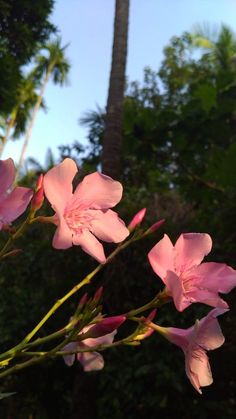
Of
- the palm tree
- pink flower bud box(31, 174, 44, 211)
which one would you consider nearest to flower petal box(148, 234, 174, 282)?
pink flower bud box(31, 174, 44, 211)

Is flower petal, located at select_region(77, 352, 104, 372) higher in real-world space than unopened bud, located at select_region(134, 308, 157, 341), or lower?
lower

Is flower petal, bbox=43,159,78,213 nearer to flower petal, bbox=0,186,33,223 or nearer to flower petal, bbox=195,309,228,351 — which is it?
flower petal, bbox=0,186,33,223

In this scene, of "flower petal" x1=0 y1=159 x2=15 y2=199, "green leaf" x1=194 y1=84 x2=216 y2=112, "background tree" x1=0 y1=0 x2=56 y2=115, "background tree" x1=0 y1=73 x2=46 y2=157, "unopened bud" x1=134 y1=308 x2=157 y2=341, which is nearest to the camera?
"flower petal" x1=0 y1=159 x2=15 y2=199

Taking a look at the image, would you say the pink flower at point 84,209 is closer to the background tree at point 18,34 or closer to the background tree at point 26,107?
the background tree at point 18,34

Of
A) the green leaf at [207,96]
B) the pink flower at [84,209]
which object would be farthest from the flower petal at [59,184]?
the green leaf at [207,96]

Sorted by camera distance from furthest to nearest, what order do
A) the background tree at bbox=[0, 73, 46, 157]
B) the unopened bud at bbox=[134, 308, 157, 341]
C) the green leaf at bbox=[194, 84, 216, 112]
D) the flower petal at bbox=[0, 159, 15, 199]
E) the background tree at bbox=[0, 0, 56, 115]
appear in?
the background tree at bbox=[0, 73, 46, 157] → the background tree at bbox=[0, 0, 56, 115] → the green leaf at bbox=[194, 84, 216, 112] → the unopened bud at bbox=[134, 308, 157, 341] → the flower petal at bbox=[0, 159, 15, 199]

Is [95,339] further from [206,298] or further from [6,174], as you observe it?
[6,174]
